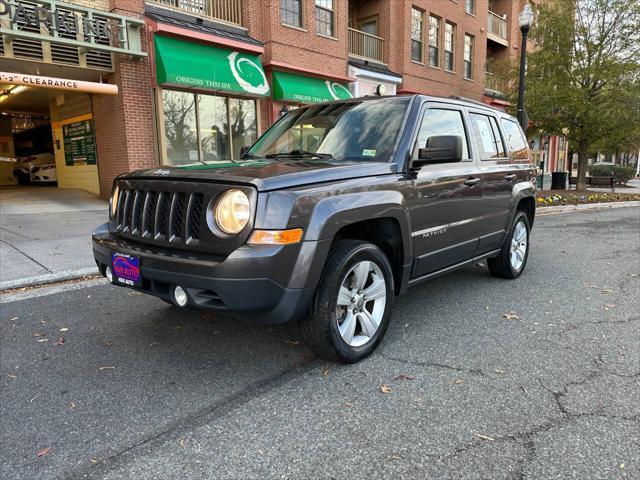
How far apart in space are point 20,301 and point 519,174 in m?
5.42

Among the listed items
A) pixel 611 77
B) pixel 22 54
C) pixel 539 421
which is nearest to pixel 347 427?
pixel 539 421

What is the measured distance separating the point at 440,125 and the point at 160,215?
8.01 ft

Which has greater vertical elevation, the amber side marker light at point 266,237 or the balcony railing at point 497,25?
the balcony railing at point 497,25

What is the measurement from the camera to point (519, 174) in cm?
528

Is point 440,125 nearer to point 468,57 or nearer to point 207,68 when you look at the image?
point 207,68

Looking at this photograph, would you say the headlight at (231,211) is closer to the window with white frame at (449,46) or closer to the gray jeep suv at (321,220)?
the gray jeep suv at (321,220)

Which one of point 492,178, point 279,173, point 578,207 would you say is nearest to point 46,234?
point 279,173

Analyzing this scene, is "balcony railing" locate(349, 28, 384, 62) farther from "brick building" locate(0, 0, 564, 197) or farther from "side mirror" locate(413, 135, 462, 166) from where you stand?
"side mirror" locate(413, 135, 462, 166)

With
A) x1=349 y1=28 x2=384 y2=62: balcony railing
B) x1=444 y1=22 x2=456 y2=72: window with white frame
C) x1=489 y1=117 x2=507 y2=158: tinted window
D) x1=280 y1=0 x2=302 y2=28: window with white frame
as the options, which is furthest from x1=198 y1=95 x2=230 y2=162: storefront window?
x1=444 y1=22 x2=456 y2=72: window with white frame

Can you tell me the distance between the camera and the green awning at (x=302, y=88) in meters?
13.2

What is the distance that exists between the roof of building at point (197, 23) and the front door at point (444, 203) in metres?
8.88

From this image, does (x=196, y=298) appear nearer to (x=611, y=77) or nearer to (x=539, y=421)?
(x=539, y=421)

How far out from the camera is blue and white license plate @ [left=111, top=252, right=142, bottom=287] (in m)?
2.98

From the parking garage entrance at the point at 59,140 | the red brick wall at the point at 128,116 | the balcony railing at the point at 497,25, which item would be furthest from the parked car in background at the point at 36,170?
the balcony railing at the point at 497,25
